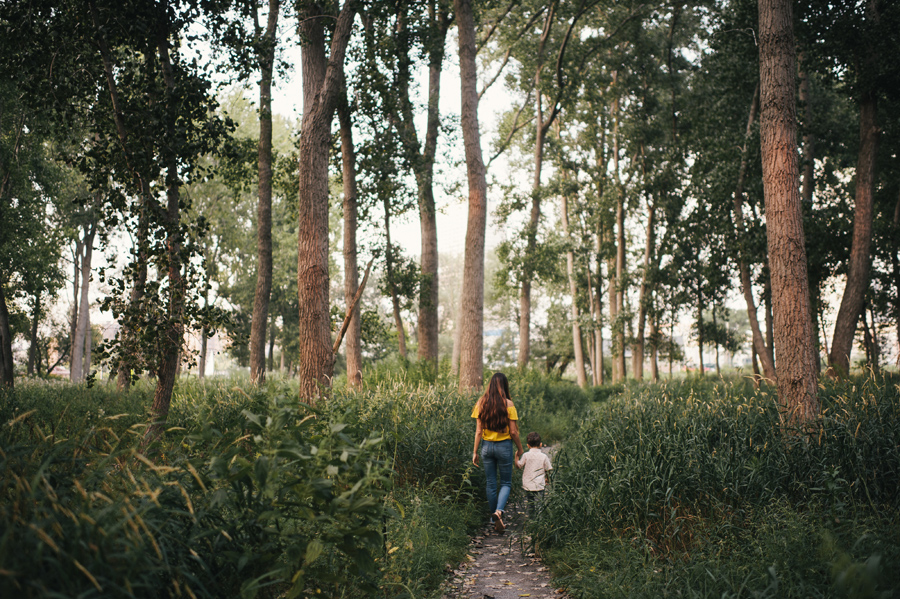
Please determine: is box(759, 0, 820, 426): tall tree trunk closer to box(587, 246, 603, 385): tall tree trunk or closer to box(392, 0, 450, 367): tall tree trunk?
box(392, 0, 450, 367): tall tree trunk

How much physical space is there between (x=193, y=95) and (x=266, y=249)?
775 centimetres

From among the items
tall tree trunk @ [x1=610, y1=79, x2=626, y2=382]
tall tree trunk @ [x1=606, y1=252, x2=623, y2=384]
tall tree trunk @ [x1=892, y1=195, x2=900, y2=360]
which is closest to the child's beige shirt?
tall tree trunk @ [x1=892, y1=195, x2=900, y2=360]

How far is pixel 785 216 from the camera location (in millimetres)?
7684

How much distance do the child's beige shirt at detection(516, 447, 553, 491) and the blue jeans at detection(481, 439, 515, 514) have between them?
0.20 metres

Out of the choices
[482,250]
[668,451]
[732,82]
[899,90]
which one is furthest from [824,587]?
[732,82]

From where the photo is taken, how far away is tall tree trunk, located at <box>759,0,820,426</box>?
289 inches

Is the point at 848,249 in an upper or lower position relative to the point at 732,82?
lower

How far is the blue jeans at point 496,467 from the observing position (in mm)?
7468

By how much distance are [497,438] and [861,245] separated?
11871mm

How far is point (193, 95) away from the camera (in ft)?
24.3

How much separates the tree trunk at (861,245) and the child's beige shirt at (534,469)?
10.2 meters

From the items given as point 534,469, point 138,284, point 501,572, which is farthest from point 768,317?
point 138,284

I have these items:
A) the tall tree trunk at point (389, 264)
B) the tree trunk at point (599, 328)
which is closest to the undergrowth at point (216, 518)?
the tall tree trunk at point (389, 264)

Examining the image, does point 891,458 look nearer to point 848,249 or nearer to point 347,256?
point 347,256
